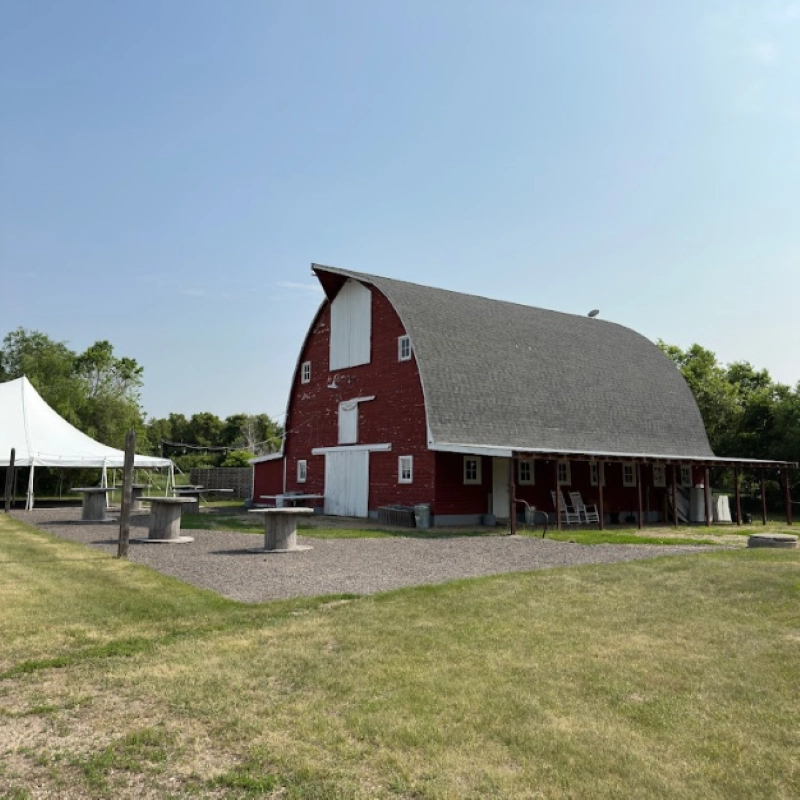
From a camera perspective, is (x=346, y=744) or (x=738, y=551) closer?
(x=346, y=744)

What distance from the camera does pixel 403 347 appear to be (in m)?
23.2

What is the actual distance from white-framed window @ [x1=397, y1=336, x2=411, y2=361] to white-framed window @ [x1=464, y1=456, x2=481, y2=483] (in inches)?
148

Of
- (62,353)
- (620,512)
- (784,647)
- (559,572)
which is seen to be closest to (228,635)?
(784,647)

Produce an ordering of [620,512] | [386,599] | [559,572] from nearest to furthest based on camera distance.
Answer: [386,599] < [559,572] < [620,512]

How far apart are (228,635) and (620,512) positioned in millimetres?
21004

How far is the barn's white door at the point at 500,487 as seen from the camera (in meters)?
22.1

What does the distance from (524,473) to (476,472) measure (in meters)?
1.96

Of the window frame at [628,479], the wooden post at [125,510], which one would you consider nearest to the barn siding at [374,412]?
the window frame at [628,479]

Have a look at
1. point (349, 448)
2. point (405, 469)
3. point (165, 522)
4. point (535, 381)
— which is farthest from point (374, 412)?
point (165, 522)

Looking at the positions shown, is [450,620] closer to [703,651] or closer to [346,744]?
[703,651]

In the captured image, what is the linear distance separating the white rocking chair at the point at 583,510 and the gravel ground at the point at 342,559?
242 inches

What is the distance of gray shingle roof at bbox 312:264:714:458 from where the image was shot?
22.0 m

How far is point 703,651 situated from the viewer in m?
5.91

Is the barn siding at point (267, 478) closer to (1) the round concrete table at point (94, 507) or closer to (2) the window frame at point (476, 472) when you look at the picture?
(1) the round concrete table at point (94, 507)
